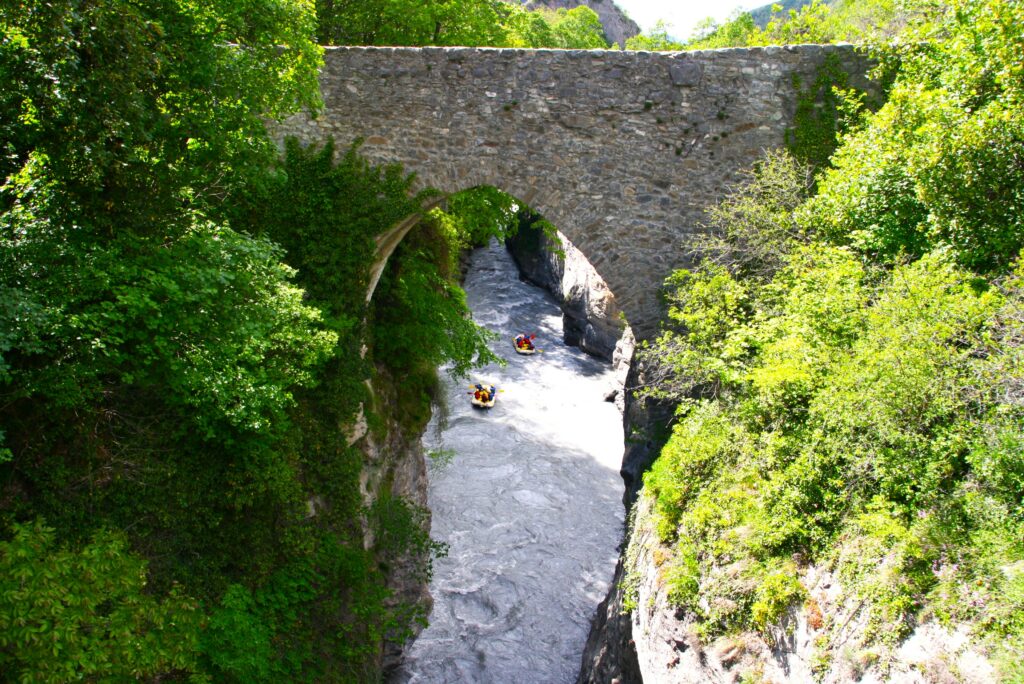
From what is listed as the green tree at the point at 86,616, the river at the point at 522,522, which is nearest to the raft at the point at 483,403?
the river at the point at 522,522

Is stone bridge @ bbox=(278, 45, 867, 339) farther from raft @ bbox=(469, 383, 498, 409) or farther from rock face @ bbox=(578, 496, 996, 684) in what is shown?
raft @ bbox=(469, 383, 498, 409)

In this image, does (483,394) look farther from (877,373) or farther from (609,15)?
(609,15)

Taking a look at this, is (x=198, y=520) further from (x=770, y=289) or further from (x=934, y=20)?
(x=934, y=20)

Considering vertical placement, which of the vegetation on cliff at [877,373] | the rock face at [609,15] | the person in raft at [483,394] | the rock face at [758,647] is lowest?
the person in raft at [483,394]

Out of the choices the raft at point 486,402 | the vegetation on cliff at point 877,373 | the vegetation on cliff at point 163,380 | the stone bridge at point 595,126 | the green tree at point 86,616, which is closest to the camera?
the green tree at point 86,616

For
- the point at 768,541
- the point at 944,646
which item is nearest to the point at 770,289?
the point at 768,541

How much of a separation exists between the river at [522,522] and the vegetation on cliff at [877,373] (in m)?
4.11

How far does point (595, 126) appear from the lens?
959 cm

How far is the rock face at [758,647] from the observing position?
4422 mm

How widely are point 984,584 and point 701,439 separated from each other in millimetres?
3373

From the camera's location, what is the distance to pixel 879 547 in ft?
17.0

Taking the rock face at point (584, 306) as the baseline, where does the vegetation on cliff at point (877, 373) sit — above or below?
above

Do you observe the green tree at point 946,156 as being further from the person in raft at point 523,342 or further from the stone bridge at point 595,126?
the person in raft at point 523,342

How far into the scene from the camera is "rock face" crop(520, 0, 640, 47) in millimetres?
46397
